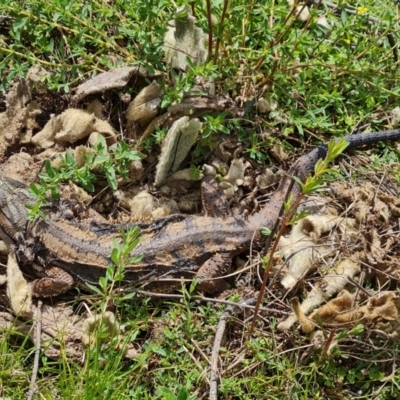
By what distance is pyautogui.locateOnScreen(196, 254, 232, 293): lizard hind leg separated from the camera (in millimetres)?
4418

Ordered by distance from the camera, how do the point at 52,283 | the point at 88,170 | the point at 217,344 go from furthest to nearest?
the point at 52,283 → the point at 88,170 → the point at 217,344

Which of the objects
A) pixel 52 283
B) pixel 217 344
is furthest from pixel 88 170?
pixel 217 344

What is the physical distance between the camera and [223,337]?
165 inches

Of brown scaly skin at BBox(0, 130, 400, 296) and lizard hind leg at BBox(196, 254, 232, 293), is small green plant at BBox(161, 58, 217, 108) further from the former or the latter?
lizard hind leg at BBox(196, 254, 232, 293)

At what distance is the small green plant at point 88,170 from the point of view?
4117 mm

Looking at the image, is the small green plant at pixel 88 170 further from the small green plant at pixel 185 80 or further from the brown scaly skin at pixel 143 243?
the small green plant at pixel 185 80

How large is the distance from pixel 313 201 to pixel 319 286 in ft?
2.33

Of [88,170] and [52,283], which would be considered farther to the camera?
[52,283]

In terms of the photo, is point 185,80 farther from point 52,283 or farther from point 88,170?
point 52,283

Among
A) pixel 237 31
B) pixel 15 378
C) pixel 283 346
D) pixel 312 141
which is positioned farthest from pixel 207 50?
pixel 15 378

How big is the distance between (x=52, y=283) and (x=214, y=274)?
3.54 feet

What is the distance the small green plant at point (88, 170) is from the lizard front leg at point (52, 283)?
42 cm

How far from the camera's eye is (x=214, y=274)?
4457mm

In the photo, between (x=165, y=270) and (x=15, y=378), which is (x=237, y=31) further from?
(x=15, y=378)
